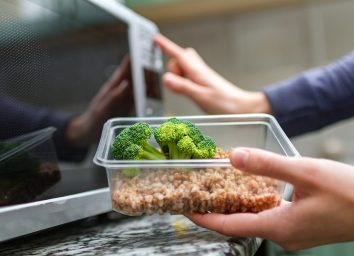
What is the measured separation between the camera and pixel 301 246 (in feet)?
1.82

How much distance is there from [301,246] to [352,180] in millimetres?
108

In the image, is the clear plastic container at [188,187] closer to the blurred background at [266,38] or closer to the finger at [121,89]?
the finger at [121,89]

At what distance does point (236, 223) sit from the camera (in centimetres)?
54

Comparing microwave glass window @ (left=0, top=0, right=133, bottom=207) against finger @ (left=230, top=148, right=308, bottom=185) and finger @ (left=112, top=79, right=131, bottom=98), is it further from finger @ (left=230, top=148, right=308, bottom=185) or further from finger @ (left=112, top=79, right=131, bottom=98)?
finger @ (left=230, top=148, right=308, bottom=185)

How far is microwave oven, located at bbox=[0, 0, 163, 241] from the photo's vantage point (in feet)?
1.97

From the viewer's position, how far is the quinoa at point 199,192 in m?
0.54

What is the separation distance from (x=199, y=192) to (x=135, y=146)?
0.10 metres

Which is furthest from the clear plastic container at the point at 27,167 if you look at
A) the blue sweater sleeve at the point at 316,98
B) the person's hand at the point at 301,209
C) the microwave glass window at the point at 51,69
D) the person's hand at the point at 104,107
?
the blue sweater sleeve at the point at 316,98

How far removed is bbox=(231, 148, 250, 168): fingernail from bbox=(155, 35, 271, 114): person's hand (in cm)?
61

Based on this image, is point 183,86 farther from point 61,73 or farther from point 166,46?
point 61,73

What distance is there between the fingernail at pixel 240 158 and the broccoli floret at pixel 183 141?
3.4 inches

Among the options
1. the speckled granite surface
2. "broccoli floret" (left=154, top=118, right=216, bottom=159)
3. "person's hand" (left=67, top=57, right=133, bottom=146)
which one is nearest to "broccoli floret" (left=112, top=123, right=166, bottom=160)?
"broccoli floret" (left=154, top=118, right=216, bottom=159)

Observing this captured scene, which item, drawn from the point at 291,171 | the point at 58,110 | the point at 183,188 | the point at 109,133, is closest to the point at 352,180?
the point at 291,171

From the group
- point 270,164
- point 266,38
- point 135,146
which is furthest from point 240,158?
point 266,38
